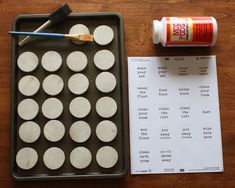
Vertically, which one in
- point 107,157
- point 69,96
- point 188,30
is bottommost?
point 107,157

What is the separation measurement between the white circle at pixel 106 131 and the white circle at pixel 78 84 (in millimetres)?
75

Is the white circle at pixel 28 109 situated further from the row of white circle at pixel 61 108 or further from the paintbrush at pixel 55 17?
the paintbrush at pixel 55 17

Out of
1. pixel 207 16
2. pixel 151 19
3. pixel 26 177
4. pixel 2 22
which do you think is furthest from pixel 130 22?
pixel 26 177

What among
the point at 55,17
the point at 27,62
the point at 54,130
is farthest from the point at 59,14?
the point at 54,130

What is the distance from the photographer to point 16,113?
0.62 metres

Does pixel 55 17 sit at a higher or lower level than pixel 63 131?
higher

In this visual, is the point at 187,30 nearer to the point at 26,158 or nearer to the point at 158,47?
the point at 158,47

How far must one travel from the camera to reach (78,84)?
62cm

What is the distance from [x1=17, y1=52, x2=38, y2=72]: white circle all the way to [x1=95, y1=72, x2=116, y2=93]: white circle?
0.42ft

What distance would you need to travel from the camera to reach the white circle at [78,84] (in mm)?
620

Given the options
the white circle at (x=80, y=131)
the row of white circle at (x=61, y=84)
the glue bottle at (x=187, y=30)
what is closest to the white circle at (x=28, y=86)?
the row of white circle at (x=61, y=84)

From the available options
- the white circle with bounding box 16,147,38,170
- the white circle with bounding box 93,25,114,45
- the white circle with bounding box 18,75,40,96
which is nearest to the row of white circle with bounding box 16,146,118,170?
the white circle with bounding box 16,147,38,170

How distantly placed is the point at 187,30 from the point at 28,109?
0.34 meters

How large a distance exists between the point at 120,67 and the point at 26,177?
28 centimetres
